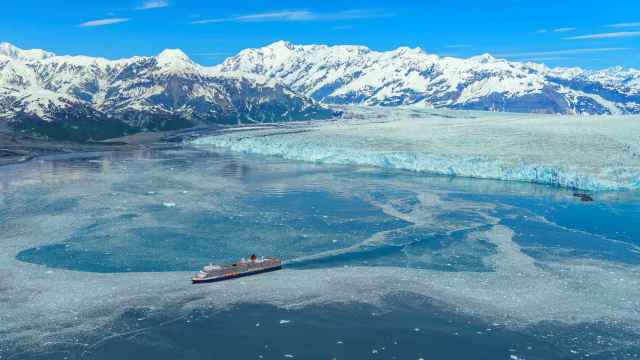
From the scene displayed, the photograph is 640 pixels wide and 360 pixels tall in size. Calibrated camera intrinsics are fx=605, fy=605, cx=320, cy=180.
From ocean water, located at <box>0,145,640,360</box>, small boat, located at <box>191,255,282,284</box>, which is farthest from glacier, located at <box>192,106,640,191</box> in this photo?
small boat, located at <box>191,255,282,284</box>

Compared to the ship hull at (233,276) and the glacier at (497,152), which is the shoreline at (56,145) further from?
the ship hull at (233,276)

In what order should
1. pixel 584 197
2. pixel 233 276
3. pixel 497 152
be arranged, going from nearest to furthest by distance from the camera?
pixel 233 276, pixel 584 197, pixel 497 152

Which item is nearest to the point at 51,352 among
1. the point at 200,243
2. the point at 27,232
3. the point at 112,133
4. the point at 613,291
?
the point at 200,243

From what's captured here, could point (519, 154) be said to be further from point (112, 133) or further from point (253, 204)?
point (112, 133)

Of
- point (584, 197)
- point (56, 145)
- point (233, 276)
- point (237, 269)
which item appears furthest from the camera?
point (56, 145)

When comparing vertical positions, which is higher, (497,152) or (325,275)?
(497,152)

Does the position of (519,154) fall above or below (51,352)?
above

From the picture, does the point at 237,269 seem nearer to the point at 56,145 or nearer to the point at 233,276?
the point at 233,276

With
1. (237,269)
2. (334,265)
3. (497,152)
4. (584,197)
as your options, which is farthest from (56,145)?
(334,265)

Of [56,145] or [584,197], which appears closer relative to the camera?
[584,197]
